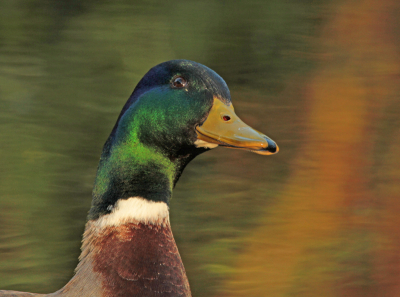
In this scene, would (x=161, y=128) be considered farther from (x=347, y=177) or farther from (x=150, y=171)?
(x=347, y=177)

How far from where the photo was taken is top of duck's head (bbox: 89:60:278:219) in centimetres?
164

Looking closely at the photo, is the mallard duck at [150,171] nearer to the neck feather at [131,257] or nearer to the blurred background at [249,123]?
the neck feather at [131,257]

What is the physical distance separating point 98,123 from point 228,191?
99cm

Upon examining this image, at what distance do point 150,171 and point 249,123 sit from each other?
→ 6.85ft

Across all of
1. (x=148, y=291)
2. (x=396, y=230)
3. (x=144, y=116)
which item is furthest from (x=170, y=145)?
(x=396, y=230)

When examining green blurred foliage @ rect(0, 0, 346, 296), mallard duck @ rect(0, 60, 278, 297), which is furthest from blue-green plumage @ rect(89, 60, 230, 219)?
green blurred foliage @ rect(0, 0, 346, 296)

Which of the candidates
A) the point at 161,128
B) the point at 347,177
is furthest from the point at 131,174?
the point at 347,177

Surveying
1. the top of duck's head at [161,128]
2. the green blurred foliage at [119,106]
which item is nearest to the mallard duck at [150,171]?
the top of duck's head at [161,128]

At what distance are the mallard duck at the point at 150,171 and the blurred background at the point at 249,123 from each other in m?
1.90

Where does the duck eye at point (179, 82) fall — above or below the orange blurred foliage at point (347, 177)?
above

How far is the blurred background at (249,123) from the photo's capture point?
3559mm

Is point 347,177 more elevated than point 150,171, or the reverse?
point 150,171

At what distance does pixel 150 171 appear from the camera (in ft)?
5.41

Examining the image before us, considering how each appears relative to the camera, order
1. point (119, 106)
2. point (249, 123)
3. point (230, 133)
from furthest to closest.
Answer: point (249, 123), point (119, 106), point (230, 133)
